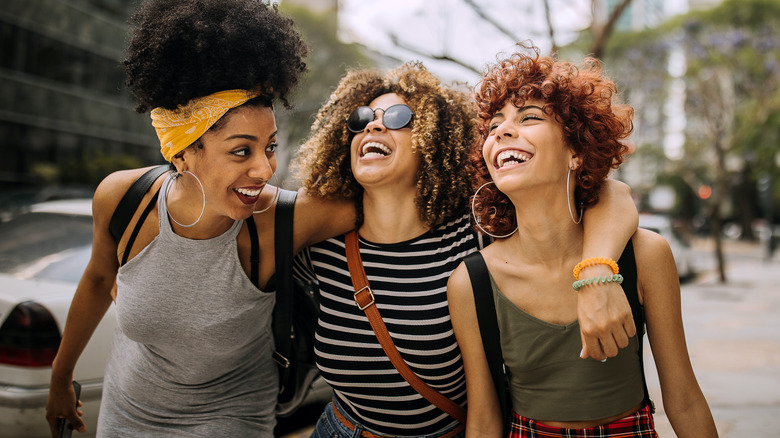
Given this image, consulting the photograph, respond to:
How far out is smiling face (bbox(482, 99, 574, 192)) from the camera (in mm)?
2164

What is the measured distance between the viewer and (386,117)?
270 cm

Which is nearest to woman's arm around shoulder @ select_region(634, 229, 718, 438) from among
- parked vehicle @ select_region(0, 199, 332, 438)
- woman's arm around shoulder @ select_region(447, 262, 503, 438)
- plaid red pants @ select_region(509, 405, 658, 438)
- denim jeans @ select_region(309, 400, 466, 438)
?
plaid red pants @ select_region(509, 405, 658, 438)

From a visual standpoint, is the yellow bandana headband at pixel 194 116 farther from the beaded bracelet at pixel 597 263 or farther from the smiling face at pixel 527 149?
the beaded bracelet at pixel 597 263

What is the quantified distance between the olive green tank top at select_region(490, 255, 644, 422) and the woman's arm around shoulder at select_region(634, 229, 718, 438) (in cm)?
8

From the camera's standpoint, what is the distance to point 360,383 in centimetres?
238

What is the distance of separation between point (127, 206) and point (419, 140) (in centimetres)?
134

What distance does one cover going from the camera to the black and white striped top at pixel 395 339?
231 centimetres

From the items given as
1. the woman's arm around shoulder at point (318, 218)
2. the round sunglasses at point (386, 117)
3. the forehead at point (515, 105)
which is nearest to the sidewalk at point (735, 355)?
Result: the forehead at point (515, 105)

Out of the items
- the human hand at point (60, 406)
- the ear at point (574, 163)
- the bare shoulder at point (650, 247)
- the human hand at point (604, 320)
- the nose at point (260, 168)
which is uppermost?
the ear at point (574, 163)

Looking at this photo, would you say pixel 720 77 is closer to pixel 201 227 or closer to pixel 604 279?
pixel 604 279

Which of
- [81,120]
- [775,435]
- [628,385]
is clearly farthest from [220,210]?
[81,120]

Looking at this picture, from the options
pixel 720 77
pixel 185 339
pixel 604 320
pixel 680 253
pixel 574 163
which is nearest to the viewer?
pixel 604 320

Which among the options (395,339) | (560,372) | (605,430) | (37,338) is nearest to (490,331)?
(560,372)

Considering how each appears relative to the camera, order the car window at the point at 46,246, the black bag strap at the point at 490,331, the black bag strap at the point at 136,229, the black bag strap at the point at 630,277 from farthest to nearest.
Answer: the car window at the point at 46,246 < the black bag strap at the point at 136,229 < the black bag strap at the point at 490,331 < the black bag strap at the point at 630,277
